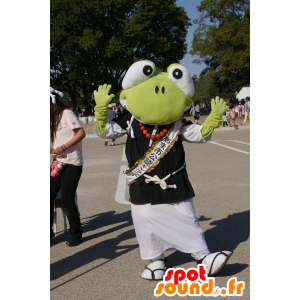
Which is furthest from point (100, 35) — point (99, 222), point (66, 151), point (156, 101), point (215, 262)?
point (215, 262)

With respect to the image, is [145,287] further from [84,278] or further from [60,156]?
[60,156]

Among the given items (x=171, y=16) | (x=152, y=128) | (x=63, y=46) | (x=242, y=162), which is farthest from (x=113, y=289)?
(x=171, y=16)

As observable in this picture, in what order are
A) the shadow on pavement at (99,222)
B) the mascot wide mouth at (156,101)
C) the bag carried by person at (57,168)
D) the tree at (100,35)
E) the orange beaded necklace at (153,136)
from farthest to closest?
the tree at (100,35), the shadow on pavement at (99,222), the bag carried by person at (57,168), the orange beaded necklace at (153,136), the mascot wide mouth at (156,101)

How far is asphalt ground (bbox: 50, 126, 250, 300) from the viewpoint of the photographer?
Answer: 341cm

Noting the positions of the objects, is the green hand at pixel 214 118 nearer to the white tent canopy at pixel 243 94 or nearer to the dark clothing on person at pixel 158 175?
the dark clothing on person at pixel 158 175

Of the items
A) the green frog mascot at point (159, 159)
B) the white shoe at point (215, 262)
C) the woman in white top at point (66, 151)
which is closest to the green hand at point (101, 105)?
the green frog mascot at point (159, 159)

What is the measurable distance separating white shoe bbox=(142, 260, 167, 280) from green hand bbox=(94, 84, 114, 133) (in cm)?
133


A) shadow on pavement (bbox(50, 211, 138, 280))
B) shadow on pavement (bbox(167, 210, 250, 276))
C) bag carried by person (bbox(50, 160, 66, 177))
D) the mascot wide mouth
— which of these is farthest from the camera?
bag carried by person (bbox(50, 160, 66, 177))

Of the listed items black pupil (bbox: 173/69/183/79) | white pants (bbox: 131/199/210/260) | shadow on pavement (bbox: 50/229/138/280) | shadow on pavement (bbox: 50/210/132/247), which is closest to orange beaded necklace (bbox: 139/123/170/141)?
black pupil (bbox: 173/69/183/79)

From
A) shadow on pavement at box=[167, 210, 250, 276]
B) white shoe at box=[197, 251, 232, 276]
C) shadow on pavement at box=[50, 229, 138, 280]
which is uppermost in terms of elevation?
white shoe at box=[197, 251, 232, 276]

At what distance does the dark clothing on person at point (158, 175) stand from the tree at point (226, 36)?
3348cm

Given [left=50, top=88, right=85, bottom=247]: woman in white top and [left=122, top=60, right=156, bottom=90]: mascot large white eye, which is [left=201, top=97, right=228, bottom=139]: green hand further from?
[left=50, top=88, right=85, bottom=247]: woman in white top

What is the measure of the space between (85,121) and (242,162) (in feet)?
84.2

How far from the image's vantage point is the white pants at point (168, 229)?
3.45m
